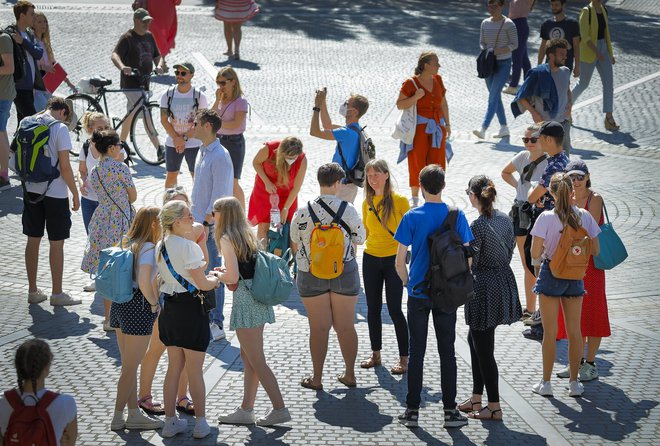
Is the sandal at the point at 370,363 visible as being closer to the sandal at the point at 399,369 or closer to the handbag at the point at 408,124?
the sandal at the point at 399,369

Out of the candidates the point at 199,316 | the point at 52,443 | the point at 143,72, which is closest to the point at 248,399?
the point at 199,316

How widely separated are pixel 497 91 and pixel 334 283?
1002cm

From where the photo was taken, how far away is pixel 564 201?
839cm

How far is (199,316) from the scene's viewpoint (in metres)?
7.53

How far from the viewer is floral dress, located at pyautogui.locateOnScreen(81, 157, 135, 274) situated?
972 cm

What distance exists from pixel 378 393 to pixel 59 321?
3.30 meters

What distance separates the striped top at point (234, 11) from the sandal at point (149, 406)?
15708mm

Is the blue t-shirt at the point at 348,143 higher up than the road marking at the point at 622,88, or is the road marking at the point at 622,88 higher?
the blue t-shirt at the point at 348,143

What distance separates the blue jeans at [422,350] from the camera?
7.96m

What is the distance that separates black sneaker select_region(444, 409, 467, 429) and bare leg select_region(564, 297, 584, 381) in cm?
113

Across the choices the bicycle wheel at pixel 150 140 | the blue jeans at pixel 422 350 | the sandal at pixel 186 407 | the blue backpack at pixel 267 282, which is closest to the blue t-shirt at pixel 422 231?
the blue jeans at pixel 422 350

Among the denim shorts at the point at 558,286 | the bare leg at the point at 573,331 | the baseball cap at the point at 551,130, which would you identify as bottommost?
the bare leg at the point at 573,331

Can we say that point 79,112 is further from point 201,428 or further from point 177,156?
point 201,428

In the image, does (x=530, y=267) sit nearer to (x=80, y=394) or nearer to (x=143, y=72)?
(x=80, y=394)
